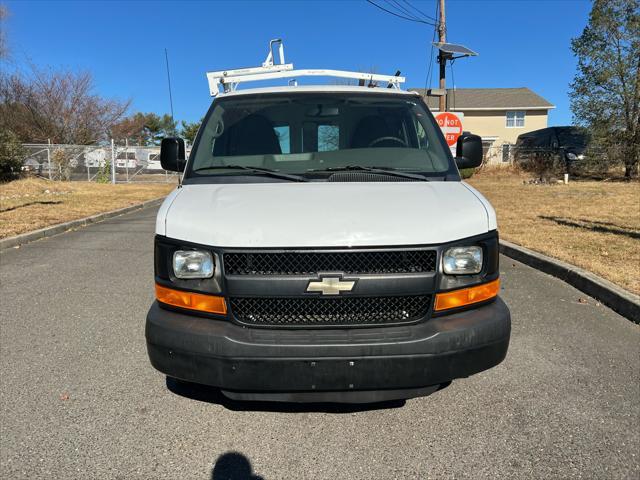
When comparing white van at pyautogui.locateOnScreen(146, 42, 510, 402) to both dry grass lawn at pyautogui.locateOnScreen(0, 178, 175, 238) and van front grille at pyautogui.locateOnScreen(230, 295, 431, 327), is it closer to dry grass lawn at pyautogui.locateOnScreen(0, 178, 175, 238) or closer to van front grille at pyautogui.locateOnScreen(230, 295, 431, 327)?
van front grille at pyautogui.locateOnScreen(230, 295, 431, 327)

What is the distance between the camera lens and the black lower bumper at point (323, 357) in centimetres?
244

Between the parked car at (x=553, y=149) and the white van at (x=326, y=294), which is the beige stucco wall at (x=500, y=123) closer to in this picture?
the parked car at (x=553, y=149)

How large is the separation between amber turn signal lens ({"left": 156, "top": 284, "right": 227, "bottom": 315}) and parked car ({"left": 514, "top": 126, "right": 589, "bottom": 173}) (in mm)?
28022

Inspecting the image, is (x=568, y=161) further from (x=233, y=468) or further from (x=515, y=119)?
(x=233, y=468)

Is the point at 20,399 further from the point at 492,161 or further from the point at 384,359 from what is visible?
the point at 492,161

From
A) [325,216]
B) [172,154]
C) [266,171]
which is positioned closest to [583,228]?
[266,171]

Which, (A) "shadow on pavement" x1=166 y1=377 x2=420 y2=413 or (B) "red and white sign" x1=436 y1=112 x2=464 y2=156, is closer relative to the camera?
(A) "shadow on pavement" x1=166 y1=377 x2=420 y2=413

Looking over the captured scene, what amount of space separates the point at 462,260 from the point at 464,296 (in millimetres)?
195

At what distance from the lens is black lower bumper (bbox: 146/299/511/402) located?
8.00 feet

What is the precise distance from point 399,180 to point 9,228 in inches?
345

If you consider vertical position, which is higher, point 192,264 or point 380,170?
point 380,170

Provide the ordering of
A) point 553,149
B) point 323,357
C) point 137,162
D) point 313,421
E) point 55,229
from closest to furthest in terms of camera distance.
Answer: point 323,357, point 313,421, point 55,229, point 137,162, point 553,149

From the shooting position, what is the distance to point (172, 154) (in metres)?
3.84

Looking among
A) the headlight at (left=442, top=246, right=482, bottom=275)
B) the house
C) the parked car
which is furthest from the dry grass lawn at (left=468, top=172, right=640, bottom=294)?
the house
